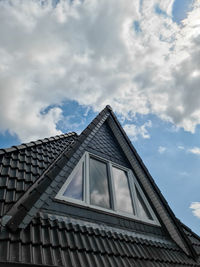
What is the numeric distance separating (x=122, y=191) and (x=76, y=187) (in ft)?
5.10

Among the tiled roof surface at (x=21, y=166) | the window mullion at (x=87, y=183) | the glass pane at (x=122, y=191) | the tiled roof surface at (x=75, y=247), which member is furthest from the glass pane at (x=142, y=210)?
the tiled roof surface at (x=21, y=166)

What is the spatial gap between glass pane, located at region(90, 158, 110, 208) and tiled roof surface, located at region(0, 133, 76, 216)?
3.94 ft

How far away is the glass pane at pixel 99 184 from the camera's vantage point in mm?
3852

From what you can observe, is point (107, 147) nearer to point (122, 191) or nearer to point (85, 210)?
point (122, 191)

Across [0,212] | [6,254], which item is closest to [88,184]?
[0,212]

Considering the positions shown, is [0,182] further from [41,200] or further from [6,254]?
[6,254]

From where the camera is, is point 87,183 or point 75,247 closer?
point 75,247

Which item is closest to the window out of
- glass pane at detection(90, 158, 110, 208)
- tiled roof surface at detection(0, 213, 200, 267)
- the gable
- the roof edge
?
glass pane at detection(90, 158, 110, 208)

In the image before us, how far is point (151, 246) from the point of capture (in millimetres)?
3619

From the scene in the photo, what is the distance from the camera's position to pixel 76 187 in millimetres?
3680

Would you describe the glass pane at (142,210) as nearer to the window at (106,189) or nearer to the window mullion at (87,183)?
the window at (106,189)

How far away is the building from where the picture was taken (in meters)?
2.19

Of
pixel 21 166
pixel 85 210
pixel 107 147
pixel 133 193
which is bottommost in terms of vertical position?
pixel 85 210

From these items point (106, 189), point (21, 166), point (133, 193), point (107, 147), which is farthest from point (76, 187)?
point (107, 147)
